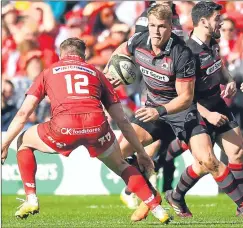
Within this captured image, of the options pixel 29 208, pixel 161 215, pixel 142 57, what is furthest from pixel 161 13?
pixel 29 208

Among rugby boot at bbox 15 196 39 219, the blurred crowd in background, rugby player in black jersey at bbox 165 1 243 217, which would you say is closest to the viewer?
rugby boot at bbox 15 196 39 219

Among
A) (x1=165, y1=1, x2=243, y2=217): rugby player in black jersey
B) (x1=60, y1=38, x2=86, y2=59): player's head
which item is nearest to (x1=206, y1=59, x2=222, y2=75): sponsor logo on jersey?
(x1=165, y1=1, x2=243, y2=217): rugby player in black jersey

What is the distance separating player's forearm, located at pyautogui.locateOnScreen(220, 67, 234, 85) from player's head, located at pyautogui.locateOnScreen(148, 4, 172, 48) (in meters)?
1.30

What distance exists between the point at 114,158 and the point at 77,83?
34.8 inches

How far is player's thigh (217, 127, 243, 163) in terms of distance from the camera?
11.4 metres

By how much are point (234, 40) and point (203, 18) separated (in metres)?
6.01

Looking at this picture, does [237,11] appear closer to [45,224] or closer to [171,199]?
[171,199]

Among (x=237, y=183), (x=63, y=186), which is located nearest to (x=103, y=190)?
(x=63, y=186)

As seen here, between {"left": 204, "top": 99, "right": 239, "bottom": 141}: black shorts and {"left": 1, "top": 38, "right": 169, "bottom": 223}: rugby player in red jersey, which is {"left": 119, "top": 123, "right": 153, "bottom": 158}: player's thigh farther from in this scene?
{"left": 1, "top": 38, "right": 169, "bottom": 223}: rugby player in red jersey

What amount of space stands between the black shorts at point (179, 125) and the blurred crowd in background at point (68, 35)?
490 centimetres

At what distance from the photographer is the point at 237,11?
17.8m

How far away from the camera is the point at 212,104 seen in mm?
11500

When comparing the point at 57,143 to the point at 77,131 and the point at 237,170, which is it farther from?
the point at 237,170

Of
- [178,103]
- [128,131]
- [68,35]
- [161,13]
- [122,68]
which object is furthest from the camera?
[68,35]
